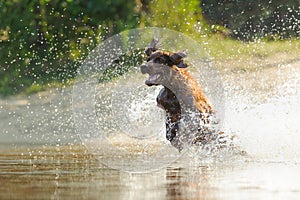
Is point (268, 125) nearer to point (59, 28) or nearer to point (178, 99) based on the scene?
point (178, 99)

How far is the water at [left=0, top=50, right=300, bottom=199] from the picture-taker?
7.98m

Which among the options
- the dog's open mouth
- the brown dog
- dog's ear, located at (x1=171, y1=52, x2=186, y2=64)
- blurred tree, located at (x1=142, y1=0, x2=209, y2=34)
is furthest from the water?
blurred tree, located at (x1=142, y1=0, x2=209, y2=34)

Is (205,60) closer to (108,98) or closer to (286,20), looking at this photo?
(108,98)

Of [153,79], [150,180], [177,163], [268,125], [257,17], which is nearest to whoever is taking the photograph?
[150,180]

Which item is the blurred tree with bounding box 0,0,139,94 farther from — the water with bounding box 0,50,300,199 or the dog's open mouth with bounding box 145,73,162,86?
the dog's open mouth with bounding box 145,73,162,86

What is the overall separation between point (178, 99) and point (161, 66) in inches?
12.8

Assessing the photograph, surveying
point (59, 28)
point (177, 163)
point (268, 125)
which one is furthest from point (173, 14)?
point (177, 163)

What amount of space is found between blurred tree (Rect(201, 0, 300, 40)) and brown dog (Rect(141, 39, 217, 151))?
7.43 m

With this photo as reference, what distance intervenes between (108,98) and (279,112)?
2807 mm

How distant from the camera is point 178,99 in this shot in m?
9.68

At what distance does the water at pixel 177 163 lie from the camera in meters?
7.98

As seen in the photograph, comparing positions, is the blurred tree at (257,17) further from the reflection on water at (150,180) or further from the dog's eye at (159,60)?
the dog's eye at (159,60)

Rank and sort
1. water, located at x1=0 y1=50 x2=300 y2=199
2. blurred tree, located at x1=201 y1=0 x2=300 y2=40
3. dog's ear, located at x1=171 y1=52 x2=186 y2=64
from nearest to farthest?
water, located at x1=0 y1=50 x2=300 y2=199, dog's ear, located at x1=171 y1=52 x2=186 y2=64, blurred tree, located at x1=201 y1=0 x2=300 y2=40

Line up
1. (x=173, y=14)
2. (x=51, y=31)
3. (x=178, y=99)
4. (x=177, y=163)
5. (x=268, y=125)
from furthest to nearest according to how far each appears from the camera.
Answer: (x=173, y=14)
(x=51, y=31)
(x=268, y=125)
(x=177, y=163)
(x=178, y=99)
